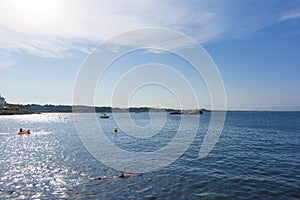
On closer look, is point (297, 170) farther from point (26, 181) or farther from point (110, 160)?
point (26, 181)

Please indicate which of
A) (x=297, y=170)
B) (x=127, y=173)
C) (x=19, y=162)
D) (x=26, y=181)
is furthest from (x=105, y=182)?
(x=297, y=170)

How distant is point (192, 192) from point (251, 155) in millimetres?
17260

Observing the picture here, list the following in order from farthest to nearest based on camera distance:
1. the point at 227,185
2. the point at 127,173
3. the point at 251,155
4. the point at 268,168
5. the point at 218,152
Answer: the point at 218,152 < the point at 251,155 < the point at 268,168 < the point at 127,173 < the point at 227,185

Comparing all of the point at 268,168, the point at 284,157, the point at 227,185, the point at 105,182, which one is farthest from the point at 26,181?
the point at 284,157

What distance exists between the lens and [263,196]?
51.3ft

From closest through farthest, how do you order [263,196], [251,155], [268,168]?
[263,196]
[268,168]
[251,155]

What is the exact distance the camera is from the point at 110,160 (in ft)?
89.8

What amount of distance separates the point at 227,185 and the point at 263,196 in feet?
9.56

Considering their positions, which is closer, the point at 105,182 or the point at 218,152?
the point at 105,182

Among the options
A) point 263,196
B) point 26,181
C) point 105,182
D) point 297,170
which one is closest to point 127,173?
point 105,182

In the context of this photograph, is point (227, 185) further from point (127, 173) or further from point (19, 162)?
point (19, 162)

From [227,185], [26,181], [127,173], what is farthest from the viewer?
[127,173]

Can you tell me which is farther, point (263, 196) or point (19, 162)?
point (19, 162)

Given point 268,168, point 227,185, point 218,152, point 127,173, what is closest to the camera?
point 227,185
